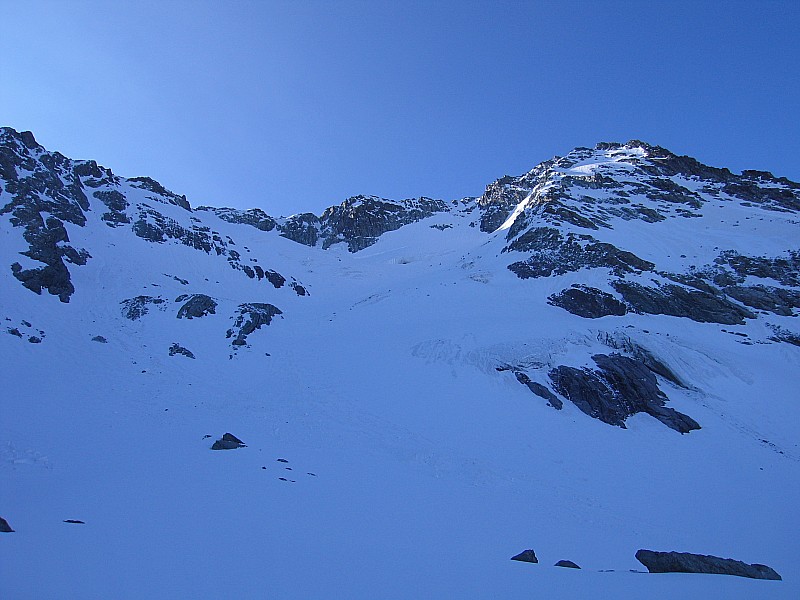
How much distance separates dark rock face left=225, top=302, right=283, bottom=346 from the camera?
3243 cm

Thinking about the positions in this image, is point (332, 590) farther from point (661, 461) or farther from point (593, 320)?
point (593, 320)

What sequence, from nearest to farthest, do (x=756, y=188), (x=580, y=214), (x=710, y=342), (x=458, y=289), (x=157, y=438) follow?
(x=157, y=438) → (x=710, y=342) → (x=458, y=289) → (x=580, y=214) → (x=756, y=188)

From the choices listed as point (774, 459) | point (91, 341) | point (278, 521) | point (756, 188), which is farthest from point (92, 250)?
point (756, 188)

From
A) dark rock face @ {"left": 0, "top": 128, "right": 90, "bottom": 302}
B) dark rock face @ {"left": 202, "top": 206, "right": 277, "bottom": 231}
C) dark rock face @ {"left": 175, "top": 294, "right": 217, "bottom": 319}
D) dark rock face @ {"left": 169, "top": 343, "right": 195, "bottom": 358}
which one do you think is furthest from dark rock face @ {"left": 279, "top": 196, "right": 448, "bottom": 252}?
dark rock face @ {"left": 169, "top": 343, "right": 195, "bottom": 358}

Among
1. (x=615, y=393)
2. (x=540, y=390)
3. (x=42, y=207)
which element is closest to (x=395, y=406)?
(x=540, y=390)

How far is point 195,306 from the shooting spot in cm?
3478

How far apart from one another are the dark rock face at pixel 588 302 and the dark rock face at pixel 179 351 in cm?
3017

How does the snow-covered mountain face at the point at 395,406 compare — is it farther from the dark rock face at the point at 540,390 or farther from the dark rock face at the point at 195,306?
the dark rock face at the point at 195,306

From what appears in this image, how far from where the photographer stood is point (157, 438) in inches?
604

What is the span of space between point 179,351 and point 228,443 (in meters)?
15.5

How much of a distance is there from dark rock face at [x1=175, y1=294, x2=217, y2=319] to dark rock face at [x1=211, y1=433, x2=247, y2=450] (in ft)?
70.3

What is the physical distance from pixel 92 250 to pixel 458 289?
119ft

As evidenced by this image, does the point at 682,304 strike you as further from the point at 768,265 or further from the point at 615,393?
the point at 615,393

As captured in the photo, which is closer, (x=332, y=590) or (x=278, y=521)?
(x=332, y=590)
